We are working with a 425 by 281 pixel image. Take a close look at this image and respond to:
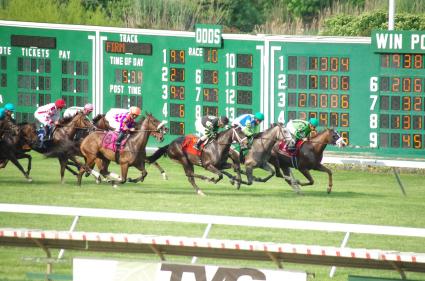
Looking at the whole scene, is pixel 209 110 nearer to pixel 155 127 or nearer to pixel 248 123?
pixel 248 123

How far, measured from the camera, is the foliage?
3494 cm

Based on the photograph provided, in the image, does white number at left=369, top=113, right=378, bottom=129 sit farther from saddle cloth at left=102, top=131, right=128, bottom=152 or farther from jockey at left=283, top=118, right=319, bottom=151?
saddle cloth at left=102, top=131, right=128, bottom=152

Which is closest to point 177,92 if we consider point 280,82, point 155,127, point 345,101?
point 280,82

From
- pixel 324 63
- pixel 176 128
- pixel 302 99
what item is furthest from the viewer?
pixel 176 128

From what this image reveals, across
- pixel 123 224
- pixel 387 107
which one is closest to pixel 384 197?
pixel 387 107

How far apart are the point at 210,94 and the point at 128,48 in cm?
202

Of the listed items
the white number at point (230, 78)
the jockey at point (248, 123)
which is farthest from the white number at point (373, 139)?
the white number at point (230, 78)

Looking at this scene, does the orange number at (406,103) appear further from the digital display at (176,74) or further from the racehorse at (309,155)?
the digital display at (176,74)

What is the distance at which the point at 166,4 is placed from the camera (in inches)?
1599

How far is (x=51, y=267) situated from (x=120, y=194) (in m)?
8.46

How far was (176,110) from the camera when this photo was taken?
27.5m

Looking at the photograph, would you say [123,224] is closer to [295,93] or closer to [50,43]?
[295,93]

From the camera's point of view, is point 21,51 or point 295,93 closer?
point 295,93

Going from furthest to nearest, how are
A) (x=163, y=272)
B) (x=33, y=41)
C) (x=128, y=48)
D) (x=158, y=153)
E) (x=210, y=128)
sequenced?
(x=33, y=41) → (x=128, y=48) → (x=158, y=153) → (x=210, y=128) → (x=163, y=272)
